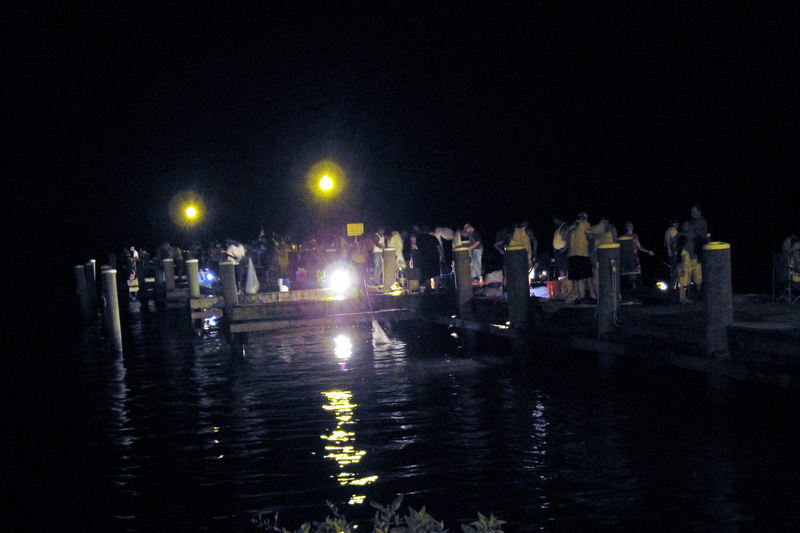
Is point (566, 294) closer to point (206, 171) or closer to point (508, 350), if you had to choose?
point (508, 350)

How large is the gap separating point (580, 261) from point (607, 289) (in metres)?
3.95

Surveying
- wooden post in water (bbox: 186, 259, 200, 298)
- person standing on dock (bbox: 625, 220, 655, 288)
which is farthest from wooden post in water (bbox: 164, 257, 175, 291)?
person standing on dock (bbox: 625, 220, 655, 288)

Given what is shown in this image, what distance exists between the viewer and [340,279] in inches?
1005

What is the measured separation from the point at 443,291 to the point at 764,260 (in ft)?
114

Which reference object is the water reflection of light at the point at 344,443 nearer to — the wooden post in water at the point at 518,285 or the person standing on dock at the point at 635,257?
the wooden post in water at the point at 518,285

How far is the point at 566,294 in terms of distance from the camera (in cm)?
1828

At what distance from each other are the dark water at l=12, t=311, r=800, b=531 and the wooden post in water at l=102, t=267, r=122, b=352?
431cm

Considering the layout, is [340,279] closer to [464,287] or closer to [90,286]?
[464,287]

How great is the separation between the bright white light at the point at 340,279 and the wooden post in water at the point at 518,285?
9.03 m

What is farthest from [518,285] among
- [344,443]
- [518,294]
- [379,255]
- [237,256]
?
[237,256]

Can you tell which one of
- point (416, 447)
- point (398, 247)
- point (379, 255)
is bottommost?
point (416, 447)

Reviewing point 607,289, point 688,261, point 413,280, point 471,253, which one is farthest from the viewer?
point 471,253

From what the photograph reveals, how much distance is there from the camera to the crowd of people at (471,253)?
17562 mm

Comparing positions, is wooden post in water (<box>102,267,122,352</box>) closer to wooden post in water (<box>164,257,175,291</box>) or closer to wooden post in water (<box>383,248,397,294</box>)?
wooden post in water (<box>383,248,397,294</box>)
